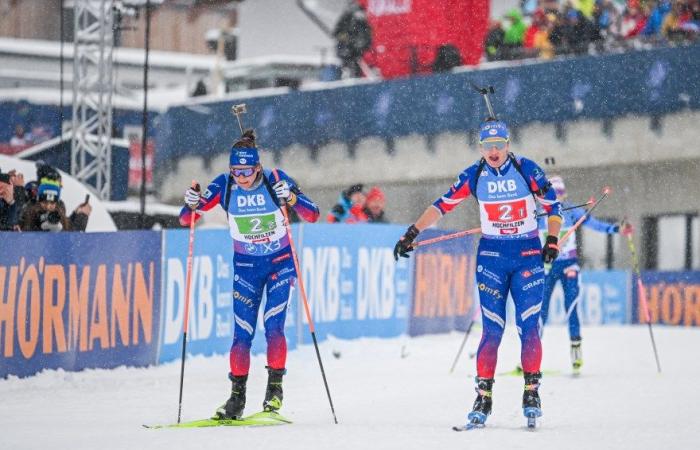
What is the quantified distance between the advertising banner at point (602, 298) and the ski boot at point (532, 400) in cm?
1445

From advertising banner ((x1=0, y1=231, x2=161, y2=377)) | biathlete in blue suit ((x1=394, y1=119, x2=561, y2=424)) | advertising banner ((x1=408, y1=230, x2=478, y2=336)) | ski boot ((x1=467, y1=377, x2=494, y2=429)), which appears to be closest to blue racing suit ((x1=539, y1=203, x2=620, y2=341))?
advertising banner ((x1=0, y1=231, x2=161, y2=377))

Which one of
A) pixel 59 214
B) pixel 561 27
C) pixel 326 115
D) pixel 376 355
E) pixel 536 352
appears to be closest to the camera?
pixel 536 352

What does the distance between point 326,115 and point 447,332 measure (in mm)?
11158

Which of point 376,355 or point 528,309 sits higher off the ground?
point 528,309

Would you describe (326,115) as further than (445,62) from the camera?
Yes

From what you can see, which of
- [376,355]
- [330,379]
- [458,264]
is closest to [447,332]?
[458,264]

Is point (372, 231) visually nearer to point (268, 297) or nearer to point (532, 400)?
point (268, 297)

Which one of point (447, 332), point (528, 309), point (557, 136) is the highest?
point (557, 136)

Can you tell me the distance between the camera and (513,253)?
8867 mm

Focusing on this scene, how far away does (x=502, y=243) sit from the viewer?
29.3 feet

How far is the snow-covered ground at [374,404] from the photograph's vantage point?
7.79m

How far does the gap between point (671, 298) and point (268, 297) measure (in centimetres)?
1512

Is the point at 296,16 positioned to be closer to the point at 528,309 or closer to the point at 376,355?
the point at 376,355

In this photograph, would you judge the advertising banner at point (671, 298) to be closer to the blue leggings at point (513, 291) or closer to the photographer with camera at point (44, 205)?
the photographer with camera at point (44, 205)
